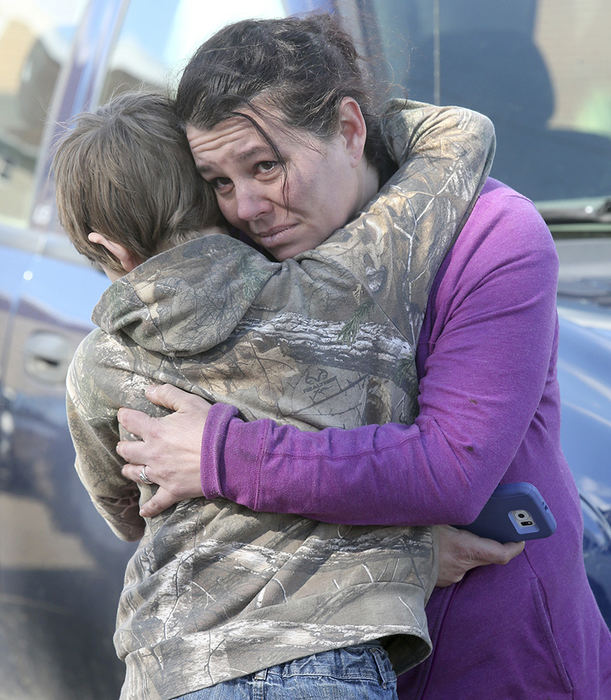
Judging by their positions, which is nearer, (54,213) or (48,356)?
(48,356)

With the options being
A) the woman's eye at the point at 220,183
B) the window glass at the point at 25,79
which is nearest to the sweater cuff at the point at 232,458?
the woman's eye at the point at 220,183

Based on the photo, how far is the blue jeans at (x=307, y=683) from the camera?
1.54 meters

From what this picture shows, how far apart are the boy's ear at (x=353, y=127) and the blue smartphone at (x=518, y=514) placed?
27.3 inches

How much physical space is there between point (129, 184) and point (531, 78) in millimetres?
1692

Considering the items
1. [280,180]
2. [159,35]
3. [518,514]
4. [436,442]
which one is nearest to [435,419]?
[436,442]

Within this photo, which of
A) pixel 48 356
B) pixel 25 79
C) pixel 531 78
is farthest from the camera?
pixel 25 79

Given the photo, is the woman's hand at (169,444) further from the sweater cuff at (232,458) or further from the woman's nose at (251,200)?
the woman's nose at (251,200)

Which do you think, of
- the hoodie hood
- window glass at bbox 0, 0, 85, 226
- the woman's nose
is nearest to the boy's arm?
the hoodie hood

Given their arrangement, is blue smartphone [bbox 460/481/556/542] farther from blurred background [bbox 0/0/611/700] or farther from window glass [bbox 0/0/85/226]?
window glass [bbox 0/0/85/226]

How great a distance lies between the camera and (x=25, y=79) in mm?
3438

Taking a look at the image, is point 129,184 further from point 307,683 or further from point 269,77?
point 307,683

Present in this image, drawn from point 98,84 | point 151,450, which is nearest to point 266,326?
point 151,450

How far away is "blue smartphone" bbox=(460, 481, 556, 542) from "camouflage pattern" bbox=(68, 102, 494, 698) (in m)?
0.12

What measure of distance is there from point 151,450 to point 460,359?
534 mm
